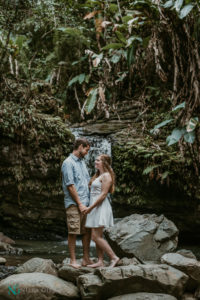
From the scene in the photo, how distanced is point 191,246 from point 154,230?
11.5 feet

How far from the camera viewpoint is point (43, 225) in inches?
334

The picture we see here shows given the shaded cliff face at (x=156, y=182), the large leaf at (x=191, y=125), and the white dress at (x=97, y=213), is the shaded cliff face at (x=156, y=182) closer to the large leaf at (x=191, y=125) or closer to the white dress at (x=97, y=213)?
the large leaf at (x=191, y=125)

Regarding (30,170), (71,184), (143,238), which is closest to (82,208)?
(71,184)

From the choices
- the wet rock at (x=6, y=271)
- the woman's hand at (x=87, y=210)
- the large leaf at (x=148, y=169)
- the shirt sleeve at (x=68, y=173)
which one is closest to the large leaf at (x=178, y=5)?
the shirt sleeve at (x=68, y=173)

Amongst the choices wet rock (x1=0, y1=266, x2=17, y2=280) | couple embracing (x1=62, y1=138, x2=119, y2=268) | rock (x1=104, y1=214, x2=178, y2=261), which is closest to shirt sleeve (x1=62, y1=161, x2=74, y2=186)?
couple embracing (x1=62, y1=138, x2=119, y2=268)

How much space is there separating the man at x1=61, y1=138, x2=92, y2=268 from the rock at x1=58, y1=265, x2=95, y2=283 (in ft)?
0.21

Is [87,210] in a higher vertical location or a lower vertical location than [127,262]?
higher

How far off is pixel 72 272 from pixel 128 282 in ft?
2.47

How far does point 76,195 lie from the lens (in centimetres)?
404

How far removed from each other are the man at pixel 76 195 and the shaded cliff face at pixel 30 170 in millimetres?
3957

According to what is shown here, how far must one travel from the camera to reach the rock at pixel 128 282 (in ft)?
12.3

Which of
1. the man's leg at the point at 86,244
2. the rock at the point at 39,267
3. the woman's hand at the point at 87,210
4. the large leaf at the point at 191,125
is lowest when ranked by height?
the rock at the point at 39,267

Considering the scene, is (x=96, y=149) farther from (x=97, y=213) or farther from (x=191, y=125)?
(x=97, y=213)

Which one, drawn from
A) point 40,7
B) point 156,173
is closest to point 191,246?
point 156,173
